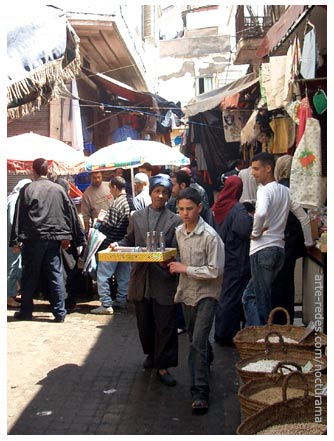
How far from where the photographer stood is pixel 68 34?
17.3 feet

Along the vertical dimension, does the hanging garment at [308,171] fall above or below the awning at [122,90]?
below

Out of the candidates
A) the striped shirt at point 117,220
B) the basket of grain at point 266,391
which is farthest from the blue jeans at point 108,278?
the basket of grain at point 266,391

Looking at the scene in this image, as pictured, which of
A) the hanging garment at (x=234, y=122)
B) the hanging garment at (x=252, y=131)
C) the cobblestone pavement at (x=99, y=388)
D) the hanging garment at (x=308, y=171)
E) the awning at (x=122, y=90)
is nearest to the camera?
the cobblestone pavement at (x=99, y=388)

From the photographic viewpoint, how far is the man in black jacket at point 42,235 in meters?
7.23

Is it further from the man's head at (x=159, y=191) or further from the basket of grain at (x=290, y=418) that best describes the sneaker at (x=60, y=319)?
the basket of grain at (x=290, y=418)

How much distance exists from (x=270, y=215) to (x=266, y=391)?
211cm

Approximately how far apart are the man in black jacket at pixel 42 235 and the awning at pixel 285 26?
337 centimetres

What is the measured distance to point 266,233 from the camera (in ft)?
18.6

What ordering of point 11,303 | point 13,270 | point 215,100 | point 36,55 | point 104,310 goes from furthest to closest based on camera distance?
point 215,100 → point 11,303 → point 13,270 → point 104,310 → point 36,55

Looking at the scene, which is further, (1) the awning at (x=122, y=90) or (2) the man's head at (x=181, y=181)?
(1) the awning at (x=122, y=90)

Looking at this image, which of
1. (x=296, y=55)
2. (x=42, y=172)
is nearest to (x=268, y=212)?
(x=296, y=55)

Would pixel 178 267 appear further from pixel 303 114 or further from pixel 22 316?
pixel 22 316

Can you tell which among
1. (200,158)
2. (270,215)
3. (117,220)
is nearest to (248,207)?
(270,215)

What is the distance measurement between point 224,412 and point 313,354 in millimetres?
837
